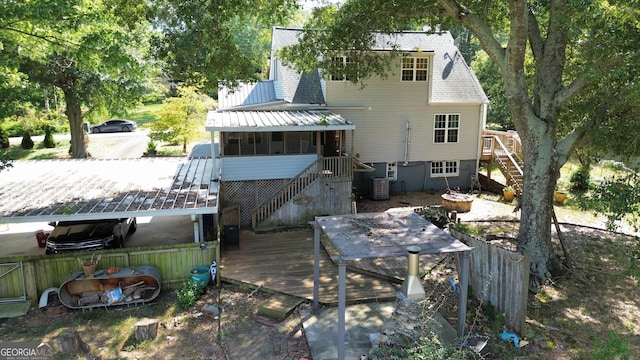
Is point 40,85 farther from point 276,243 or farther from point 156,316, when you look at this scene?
point 156,316

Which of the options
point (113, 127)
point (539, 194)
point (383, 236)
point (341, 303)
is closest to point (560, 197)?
point (539, 194)

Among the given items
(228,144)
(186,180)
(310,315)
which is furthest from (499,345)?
(228,144)

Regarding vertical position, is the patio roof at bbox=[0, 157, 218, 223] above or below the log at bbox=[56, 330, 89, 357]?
above

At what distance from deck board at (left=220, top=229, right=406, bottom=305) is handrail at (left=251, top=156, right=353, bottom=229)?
111cm

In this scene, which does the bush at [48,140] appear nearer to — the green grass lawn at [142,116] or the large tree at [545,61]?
the green grass lawn at [142,116]

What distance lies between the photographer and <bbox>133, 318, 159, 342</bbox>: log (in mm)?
8859

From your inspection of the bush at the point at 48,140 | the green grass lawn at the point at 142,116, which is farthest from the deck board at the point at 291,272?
the green grass lawn at the point at 142,116

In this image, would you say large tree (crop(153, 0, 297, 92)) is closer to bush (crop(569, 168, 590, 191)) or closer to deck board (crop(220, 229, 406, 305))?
deck board (crop(220, 229, 406, 305))

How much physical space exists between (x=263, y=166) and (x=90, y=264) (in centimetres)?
711

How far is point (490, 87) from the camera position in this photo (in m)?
32.6

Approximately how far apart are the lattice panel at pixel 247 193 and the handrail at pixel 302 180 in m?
0.32

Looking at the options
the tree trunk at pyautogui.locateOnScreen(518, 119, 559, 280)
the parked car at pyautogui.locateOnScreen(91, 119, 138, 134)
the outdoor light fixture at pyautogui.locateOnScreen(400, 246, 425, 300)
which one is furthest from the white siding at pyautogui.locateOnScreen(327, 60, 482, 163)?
the parked car at pyautogui.locateOnScreen(91, 119, 138, 134)

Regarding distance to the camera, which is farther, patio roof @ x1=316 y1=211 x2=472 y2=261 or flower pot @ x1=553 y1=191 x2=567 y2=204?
flower pot @ x1=553 y1=191 x2=567 y2=204

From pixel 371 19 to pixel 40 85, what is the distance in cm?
1840
